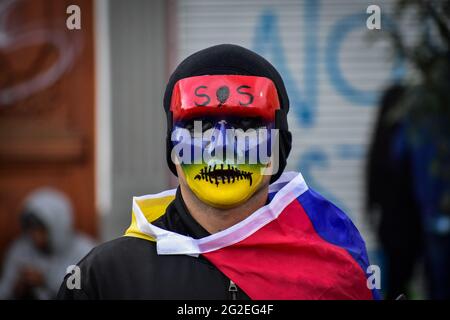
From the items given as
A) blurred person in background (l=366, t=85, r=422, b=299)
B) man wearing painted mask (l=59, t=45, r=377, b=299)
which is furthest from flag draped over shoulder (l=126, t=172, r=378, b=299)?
blurred person in background (l=366, t=85, r=422, b=299)

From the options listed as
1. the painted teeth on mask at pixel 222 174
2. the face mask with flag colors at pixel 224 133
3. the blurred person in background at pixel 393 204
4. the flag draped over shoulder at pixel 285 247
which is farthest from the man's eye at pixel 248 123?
the blurred person in background at pixel 393 204

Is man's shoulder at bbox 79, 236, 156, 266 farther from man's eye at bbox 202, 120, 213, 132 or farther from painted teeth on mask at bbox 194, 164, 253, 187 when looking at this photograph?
man's eye at bbox 202, 120, 213, 132

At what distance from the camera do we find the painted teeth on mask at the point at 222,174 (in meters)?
2.30

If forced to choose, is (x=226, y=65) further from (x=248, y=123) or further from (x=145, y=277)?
(x=145, y=277)

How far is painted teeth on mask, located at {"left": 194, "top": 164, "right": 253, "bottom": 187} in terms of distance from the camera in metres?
2.30

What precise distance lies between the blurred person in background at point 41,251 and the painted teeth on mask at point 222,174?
407 centimetres

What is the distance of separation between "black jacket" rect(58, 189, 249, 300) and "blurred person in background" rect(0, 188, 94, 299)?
3.98 m

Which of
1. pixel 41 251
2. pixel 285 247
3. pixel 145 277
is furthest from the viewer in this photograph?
pixel 41 251

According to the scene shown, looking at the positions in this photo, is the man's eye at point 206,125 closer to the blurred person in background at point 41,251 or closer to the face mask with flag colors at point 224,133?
the face mask with flag colors at point 224,133

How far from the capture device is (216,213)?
2336 mm

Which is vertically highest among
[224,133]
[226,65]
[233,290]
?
[226,65]

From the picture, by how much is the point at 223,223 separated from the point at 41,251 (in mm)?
4236

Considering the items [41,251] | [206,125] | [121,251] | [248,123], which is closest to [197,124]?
[206,125]
